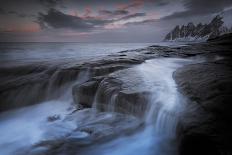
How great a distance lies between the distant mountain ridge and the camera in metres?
125

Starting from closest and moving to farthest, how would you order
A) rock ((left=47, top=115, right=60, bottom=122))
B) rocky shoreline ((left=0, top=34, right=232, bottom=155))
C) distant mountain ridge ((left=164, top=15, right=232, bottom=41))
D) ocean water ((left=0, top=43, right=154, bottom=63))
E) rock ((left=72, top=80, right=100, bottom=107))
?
rocky shoreline ((left=0, top=34, right=232, bottom=155)) < rock ((left=47, top=115, right=60, bottom=122)) < rock ((left=72, top=80, right=100, bottom=107)) < ocean water ((left=0, top=43, right=154, bottom=63)) < distant mountain ridge ((left=164, top=15, right=232, bottom=41))

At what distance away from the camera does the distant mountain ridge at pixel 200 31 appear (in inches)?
4916

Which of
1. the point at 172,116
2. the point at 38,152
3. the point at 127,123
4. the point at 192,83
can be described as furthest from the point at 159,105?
the point at 38,152

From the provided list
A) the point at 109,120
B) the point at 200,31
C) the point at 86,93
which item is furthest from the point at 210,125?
the point at 200,31

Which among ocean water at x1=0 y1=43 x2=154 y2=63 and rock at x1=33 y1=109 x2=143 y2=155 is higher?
ocean water at x1=0 y1=43 x2=154 y2=63

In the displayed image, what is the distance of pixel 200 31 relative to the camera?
492 feet

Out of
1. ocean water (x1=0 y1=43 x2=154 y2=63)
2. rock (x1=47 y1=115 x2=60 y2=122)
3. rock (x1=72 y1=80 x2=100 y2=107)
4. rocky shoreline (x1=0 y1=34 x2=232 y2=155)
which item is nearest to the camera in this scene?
rocky shoreline (x1=0 y1=34 x2=232 y2=155)

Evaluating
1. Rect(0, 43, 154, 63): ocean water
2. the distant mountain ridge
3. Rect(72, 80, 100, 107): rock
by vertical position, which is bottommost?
Rect(72, 80, 100, 107): rock

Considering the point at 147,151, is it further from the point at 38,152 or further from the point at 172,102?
the point at 38,152

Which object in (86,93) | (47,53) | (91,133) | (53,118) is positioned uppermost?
(47,53)

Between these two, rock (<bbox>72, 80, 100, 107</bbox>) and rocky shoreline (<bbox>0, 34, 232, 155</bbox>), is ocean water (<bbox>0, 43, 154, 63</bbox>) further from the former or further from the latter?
rock (<bbox>72, 80, 100, 107</bbox>)

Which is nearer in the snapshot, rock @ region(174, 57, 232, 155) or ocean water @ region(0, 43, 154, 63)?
rock @ region(174, 57, 232, 155)

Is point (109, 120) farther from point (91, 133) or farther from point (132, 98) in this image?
point (132, 98)

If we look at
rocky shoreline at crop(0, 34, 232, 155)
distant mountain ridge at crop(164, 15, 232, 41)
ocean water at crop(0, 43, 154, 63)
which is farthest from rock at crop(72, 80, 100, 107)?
distant mountain ridge at crop(164, 15, 232, 41)
